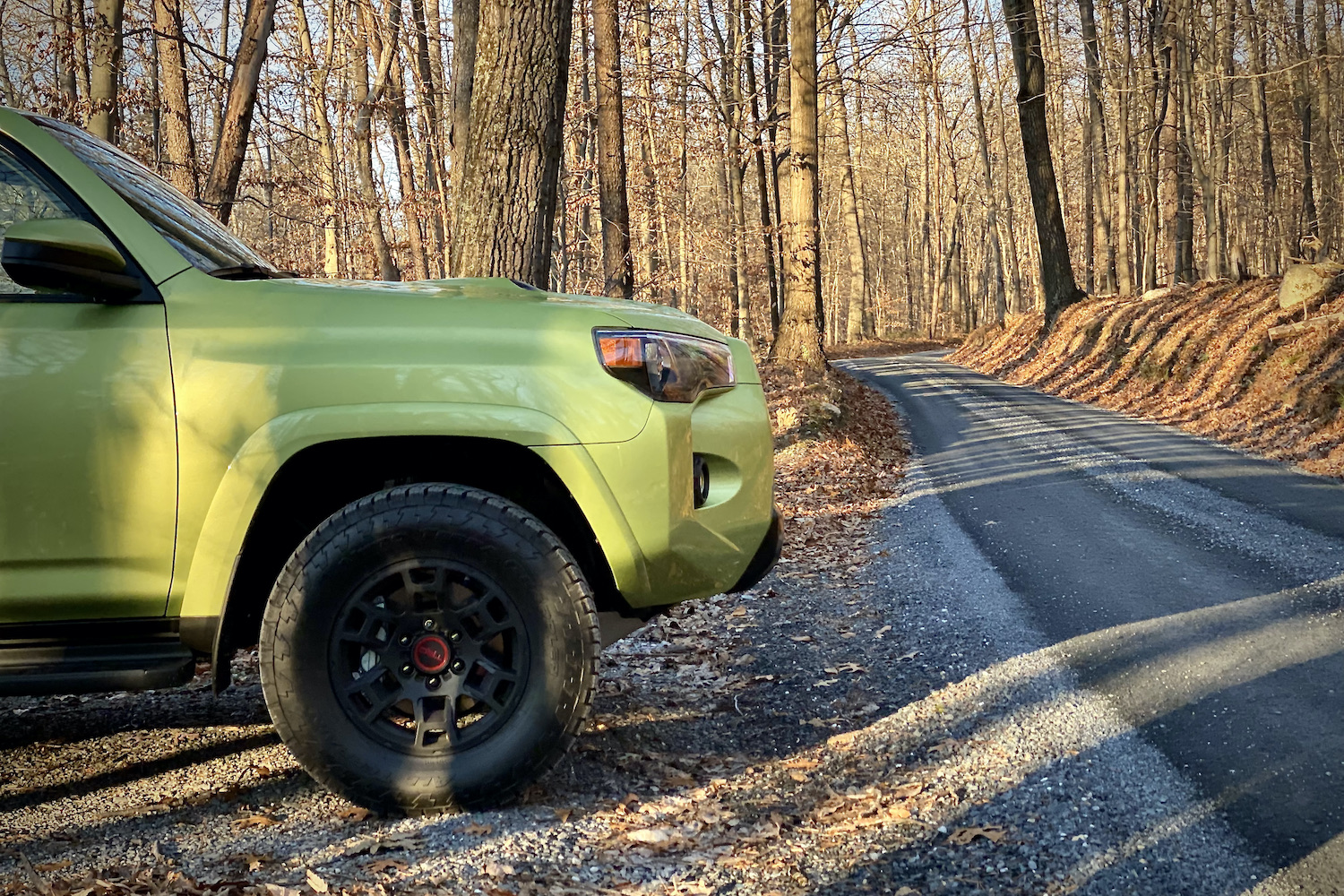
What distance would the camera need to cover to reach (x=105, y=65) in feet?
41.6

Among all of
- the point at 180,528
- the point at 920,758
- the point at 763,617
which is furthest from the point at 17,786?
the point at 763,617

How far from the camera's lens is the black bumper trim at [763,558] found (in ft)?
11.7

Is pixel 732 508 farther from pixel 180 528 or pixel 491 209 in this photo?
pixel 491 209

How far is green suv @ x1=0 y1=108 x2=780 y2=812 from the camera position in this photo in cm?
306

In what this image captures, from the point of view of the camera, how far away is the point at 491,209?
6.96 m

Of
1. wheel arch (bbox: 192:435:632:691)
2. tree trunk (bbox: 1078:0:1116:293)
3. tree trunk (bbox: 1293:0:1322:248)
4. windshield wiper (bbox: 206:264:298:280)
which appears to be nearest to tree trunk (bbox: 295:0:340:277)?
tree trunk (bbox: 1078:0:1116:293)

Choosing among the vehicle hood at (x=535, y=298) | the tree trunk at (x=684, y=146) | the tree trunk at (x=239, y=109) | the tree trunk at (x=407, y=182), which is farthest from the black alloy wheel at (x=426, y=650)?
the tree trunk at (x=407, y=182)

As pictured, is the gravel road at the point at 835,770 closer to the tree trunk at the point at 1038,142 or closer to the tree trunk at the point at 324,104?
the tree trunk at the point at 1038,142

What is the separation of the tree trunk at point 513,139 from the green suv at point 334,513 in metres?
3.75

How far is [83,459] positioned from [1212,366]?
17486 millimetres

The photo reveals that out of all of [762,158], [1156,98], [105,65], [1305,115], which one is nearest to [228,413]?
[105,65]

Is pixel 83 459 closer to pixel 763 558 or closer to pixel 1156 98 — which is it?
pixel 763 558

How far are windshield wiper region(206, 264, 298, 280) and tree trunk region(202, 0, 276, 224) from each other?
9437 mm

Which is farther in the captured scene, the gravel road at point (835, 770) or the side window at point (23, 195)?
the side window at point (23, 195)
